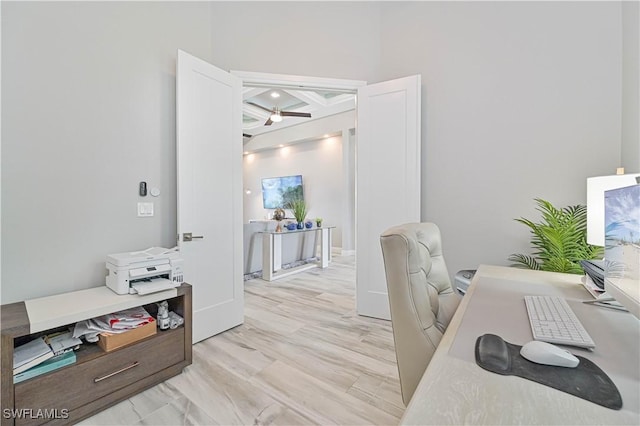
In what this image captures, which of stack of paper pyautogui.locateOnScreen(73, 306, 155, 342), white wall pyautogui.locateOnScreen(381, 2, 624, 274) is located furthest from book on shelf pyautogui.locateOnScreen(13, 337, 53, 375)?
white wall pyautogui.locateOnScreen(381, 2, 624, 274)

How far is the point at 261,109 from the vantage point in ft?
19.9

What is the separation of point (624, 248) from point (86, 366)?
234cm

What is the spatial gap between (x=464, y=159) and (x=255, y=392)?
2530 mm

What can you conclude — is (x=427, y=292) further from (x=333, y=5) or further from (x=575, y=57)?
(x=333, y=5)

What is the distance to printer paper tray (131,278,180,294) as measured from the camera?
1677 mm

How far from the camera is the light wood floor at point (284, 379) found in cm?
145

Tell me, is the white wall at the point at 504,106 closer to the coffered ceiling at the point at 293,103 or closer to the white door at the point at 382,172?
the white door at the point at 382,172

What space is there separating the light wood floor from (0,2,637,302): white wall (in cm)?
92

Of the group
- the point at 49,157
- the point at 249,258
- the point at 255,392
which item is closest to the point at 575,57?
the point at 255,392

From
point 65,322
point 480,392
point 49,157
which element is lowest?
point 65,322

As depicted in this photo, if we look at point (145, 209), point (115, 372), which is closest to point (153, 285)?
point (115, 372)

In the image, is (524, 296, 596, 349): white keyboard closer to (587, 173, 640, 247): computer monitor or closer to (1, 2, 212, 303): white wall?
(587, 173, 640, 247): computer monitor

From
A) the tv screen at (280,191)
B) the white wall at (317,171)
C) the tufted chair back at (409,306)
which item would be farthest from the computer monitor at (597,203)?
the tv screen at (280,191)

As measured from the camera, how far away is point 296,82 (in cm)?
271
